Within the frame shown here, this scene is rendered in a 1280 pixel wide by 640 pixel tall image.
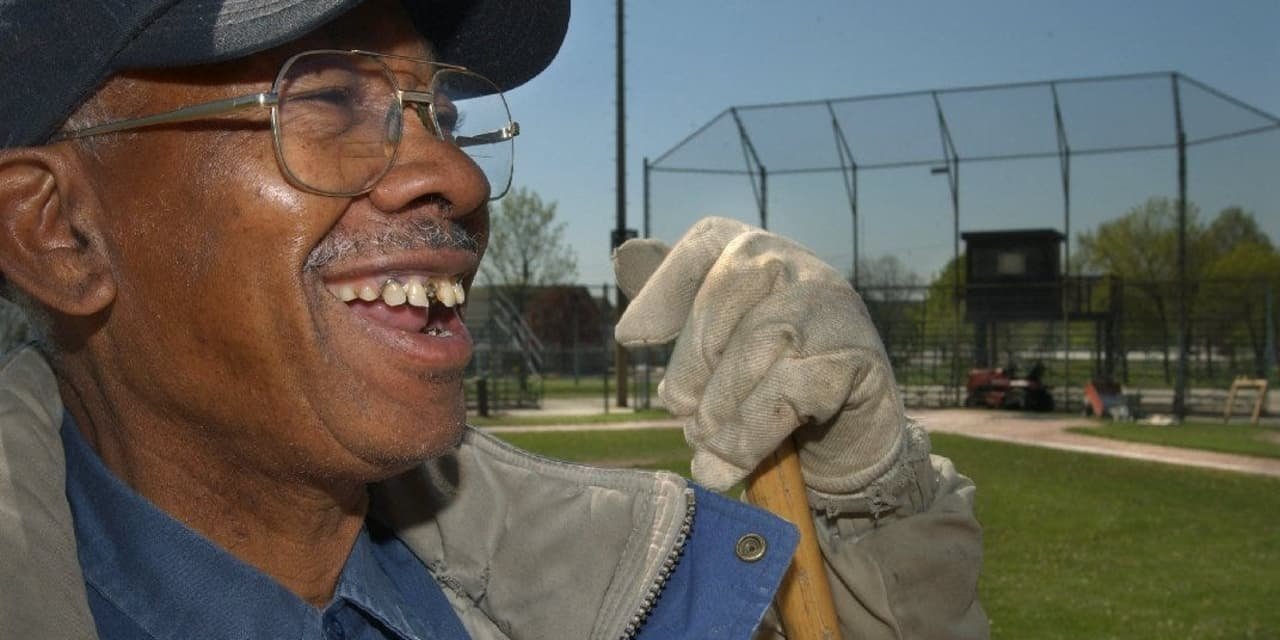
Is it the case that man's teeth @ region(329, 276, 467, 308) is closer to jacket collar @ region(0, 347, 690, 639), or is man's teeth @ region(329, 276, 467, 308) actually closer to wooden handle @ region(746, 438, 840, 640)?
jacket collar @ region(0, 347, 690, 639)

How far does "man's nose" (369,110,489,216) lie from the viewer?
1.54m

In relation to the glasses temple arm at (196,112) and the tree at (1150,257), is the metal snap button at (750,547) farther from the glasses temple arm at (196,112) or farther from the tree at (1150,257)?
the tree at (1150,257)

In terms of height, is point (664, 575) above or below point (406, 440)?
below

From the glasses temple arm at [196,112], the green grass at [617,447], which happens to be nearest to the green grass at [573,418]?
the green grass at [617,447]

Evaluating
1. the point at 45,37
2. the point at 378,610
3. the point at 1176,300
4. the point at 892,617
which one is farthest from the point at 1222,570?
the point at 1176,300

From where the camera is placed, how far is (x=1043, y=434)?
15203 millimetres

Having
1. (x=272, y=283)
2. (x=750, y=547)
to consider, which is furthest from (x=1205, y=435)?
(x=272, y=283)

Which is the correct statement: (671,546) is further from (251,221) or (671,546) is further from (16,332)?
(16,332)

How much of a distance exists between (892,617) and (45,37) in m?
1.35

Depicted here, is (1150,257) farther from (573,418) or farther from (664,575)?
(664,575)

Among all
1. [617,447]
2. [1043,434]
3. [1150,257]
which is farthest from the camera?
[1150,257]

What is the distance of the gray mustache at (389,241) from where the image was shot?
1.52 meters

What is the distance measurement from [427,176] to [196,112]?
10.8 inches

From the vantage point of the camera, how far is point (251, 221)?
149 centimetres
